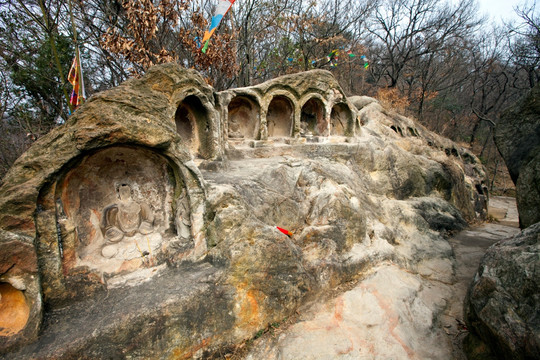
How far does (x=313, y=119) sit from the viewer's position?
885 cm

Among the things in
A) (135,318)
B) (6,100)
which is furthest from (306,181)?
(6,100)

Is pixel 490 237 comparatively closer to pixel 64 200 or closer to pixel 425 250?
pixel 425 250

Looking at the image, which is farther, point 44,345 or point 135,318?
point 135,318

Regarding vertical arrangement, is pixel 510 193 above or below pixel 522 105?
below

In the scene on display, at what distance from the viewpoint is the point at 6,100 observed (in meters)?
8.36

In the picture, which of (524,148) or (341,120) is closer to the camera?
(524,148)

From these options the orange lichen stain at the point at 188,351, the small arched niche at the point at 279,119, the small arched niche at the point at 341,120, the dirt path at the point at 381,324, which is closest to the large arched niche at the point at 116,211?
the orange lichen stain at the point at 188,351

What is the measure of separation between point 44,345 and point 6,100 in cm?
970

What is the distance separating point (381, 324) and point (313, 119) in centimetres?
657

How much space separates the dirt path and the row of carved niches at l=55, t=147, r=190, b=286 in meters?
2.04

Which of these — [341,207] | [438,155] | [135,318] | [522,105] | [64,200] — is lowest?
[135,318]

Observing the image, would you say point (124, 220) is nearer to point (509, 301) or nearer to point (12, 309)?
point (12, 309)

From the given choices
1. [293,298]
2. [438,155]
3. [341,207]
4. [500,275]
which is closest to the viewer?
[500,275]

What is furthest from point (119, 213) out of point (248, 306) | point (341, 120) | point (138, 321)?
point (341, 120)
